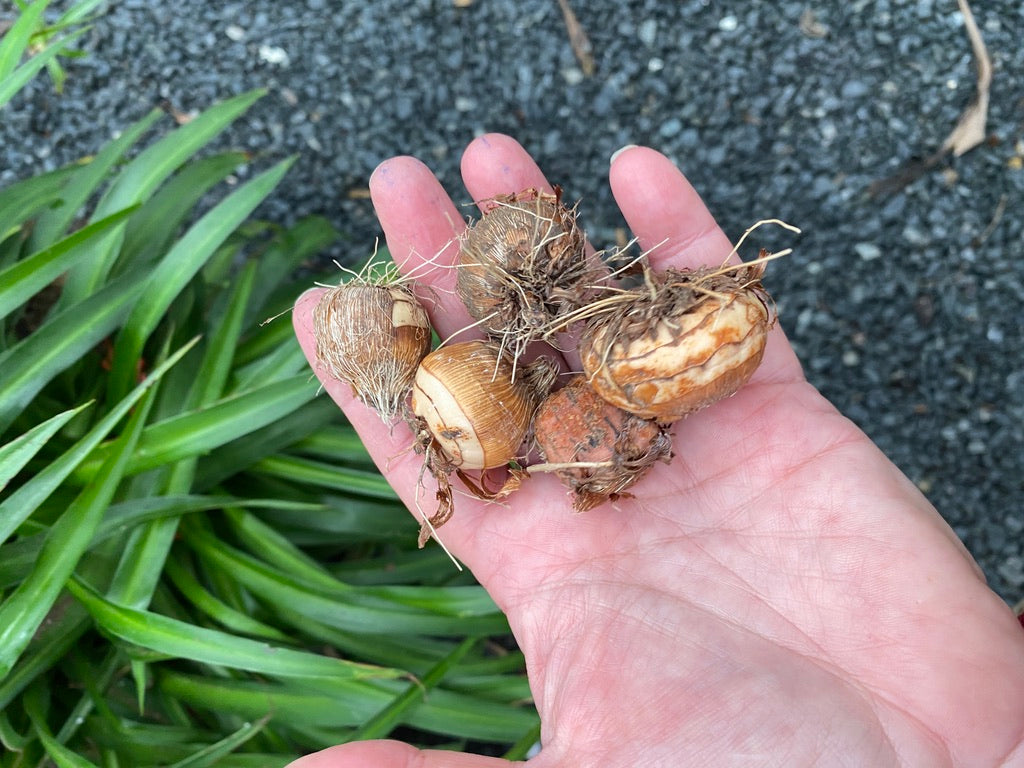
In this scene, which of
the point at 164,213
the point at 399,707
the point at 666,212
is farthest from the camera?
the point at 164,213

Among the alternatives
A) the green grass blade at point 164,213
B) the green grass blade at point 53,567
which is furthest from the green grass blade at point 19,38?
the green grass blade at point 53,567

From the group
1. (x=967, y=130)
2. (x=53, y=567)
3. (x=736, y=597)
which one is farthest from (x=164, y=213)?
(x=967, y=130)

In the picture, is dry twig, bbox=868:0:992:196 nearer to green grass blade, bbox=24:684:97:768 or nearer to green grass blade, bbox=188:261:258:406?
green grass blade, bbox=188:261:258:406

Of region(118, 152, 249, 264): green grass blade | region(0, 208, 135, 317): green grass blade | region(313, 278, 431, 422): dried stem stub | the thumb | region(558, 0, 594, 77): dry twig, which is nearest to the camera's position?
the thumb

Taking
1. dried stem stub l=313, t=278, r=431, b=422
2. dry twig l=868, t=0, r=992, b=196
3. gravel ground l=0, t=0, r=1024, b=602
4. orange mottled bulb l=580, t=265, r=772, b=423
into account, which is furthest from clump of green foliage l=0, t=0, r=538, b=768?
dry twig l=868, t=0, r=992, b=196

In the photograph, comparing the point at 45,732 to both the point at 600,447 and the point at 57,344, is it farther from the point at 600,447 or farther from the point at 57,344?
the point at 600,447

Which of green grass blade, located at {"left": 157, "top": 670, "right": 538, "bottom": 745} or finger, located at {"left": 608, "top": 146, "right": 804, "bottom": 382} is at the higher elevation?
finger, located at {"left": 608, "top": 146, "right": 804, "bottom": 382}
